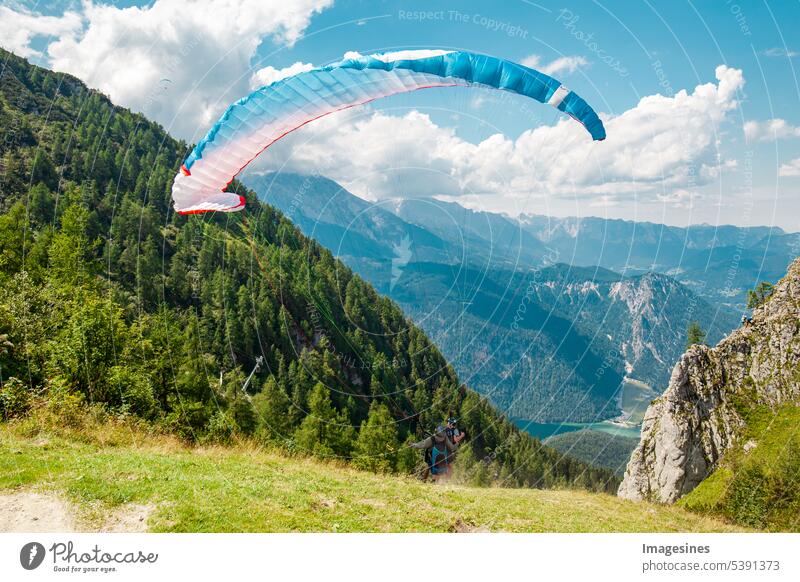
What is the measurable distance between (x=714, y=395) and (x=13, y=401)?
61426mm

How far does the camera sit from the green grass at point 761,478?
3063 cm

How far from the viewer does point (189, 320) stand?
75.8 meters

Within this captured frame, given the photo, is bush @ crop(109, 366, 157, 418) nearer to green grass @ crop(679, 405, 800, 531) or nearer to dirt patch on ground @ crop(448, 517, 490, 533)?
dirt patch on ground @ crop(448, 517, 490, 533)

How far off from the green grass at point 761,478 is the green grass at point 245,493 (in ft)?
54.2

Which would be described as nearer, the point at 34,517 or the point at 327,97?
the point at 34,517

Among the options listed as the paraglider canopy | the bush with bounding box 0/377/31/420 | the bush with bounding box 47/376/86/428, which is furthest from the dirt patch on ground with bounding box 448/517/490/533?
the bush with bounding box 0/377/31/420

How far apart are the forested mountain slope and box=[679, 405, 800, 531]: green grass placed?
21.4 meters

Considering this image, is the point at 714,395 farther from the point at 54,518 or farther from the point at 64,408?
the point at 54,518

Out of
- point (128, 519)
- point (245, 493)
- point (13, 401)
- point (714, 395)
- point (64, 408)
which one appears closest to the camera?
point (128, 519)

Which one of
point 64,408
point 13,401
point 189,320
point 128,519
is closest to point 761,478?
point 128,519

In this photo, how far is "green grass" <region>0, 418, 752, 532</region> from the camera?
849cm

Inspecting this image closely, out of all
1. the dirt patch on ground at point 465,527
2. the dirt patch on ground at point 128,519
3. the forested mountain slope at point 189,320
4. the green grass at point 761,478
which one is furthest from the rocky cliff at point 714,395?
the dirt patch on ground at point 128,519
